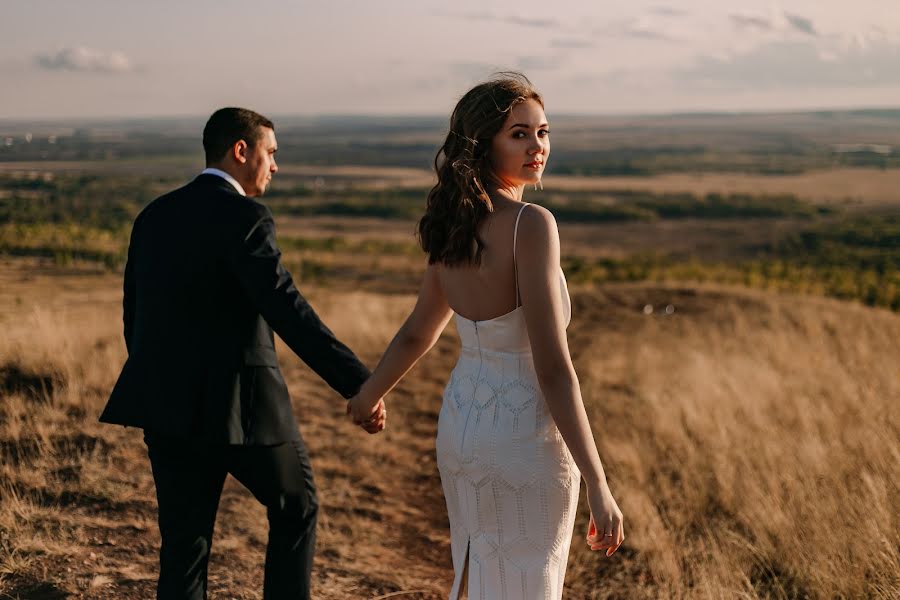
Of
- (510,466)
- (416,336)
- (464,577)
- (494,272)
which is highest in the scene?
(494,272)

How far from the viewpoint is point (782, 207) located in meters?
82.3

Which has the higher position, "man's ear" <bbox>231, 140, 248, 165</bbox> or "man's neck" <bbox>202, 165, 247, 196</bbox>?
"man's ear" <bbox>231, 140, 248, 165</bbox>

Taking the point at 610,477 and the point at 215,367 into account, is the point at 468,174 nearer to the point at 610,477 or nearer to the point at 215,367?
the point at 215,367

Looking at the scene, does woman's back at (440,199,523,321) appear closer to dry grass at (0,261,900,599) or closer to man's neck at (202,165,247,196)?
man's neck at (202,165,247,196)

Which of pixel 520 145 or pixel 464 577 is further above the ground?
pixel 520 145

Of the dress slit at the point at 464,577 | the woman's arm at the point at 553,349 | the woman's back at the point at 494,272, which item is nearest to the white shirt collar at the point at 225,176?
the woman's back at the point at 494,272

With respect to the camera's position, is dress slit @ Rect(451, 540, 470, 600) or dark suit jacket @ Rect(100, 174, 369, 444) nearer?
dress slit @ Rect(451, 540, 470, 600)

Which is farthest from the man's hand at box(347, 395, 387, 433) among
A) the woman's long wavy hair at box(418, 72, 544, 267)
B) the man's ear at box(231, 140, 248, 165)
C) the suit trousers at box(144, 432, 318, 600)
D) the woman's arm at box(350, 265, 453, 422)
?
the man's ear at box(231, 140, 248, 165)

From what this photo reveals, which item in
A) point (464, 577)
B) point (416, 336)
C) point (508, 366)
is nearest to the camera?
point (508, 366)

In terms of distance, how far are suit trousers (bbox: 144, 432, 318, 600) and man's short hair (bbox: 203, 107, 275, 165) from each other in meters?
0.93

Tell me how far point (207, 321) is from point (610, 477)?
12.3 feet

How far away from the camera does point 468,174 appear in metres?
2.33

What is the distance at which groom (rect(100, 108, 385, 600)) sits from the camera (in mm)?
2824

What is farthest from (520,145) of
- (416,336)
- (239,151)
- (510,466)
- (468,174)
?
(239,151)
